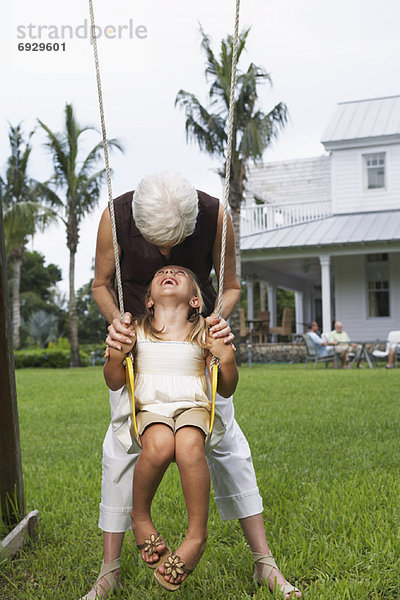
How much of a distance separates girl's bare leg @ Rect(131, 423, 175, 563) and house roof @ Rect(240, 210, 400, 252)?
56.8 ft

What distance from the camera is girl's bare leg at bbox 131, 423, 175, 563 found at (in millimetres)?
2203

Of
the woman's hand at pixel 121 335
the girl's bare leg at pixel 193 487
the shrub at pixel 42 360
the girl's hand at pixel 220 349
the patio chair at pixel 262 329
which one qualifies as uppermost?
the woman's hand at pixel 121 335

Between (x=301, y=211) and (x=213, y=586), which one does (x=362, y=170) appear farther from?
(x=213, y=586)

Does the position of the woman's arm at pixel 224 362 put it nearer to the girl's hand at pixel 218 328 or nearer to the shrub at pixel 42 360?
the girl's hand at pixel 218 328

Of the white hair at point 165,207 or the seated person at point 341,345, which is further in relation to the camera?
the seated person at point 341,345

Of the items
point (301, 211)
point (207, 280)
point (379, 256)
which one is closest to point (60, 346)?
point (301, 211)

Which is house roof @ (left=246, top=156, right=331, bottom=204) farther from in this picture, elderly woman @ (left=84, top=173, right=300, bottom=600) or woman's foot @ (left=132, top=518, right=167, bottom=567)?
woman's foot @ (left=132, top=518, right=167, bottom=567)

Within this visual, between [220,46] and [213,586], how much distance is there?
1650 centimetres

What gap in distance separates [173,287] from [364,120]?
21.2 m

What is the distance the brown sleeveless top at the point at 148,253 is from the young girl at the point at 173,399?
0.16m

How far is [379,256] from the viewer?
2106 cm

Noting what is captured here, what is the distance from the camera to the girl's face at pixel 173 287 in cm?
250

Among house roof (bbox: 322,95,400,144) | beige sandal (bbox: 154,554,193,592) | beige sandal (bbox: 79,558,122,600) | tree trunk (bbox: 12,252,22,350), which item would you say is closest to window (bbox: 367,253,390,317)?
house roof (bbox: 322,95,400,144)

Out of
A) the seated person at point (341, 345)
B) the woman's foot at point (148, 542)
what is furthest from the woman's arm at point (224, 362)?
the seated person at point (341, 345)
